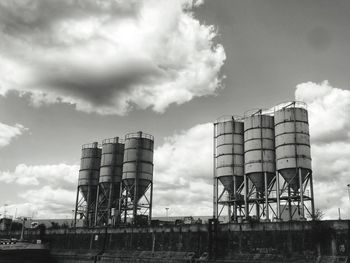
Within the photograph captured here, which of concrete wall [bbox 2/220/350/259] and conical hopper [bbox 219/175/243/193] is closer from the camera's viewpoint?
concrete wall [bbox 2/220/350/259]

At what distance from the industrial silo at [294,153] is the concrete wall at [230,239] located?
691 cm

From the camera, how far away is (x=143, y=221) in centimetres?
4747

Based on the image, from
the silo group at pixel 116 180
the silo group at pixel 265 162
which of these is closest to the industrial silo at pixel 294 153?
the silo group at pixel 265 162

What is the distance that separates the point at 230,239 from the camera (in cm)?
3375

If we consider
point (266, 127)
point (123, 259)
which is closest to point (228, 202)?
point (266, 127)

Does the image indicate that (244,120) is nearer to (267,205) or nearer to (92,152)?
(267,205)

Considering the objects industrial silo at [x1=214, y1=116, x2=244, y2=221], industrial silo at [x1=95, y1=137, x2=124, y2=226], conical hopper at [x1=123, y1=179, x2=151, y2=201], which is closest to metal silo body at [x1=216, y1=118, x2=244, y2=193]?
industrial silo at [x1=214, y1=116, x2=244, y2=221]

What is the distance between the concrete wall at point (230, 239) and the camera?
29.0 meters

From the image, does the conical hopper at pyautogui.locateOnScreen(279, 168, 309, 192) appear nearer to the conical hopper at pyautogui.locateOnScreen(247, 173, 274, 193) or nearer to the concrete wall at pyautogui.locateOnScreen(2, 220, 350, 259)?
the conical hopper at pyautogui.locateOnScreen(247, 173, 274, 193)

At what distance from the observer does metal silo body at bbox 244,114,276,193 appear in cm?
3972

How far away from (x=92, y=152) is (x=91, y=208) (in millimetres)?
7899

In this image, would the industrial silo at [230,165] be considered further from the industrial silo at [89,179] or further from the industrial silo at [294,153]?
the industrial silo at [89,179]

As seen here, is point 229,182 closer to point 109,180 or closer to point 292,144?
point 292,144

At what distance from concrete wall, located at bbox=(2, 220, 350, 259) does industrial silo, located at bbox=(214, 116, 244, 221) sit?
732cm
